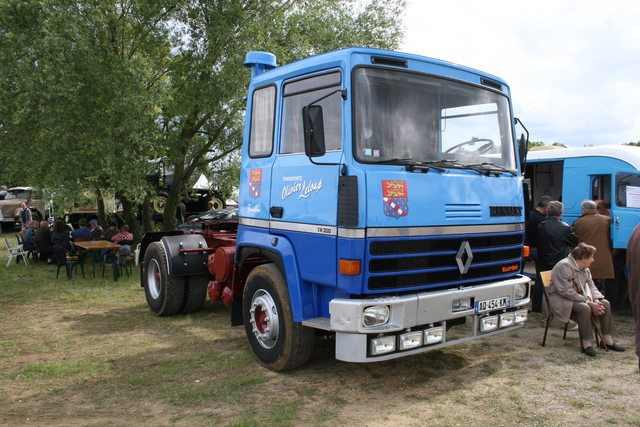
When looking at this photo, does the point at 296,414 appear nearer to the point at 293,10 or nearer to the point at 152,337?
the point at 152,337

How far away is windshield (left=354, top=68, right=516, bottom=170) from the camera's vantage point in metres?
4.37

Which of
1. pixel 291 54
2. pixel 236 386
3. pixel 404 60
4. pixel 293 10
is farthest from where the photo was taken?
pixel 293 10

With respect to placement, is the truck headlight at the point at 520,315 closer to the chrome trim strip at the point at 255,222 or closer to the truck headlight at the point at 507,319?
the truck headlight at the point at 507,319

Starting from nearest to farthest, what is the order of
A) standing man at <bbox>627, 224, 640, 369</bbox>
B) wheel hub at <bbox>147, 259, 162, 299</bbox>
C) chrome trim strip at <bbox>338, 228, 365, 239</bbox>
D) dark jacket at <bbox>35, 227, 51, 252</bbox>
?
standing man at <bbox>627, 224, 640, 369</bbox> < chrome trim strip at <bbox>338, 228, 365, 239</bbox> < wheel hub at <bbox>147, 259, 162, 299</bbox> < dark jacket at <bbox>35, 227, 51, 252</bbox>

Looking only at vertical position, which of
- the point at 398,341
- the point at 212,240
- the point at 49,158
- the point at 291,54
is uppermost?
the point at 291,54

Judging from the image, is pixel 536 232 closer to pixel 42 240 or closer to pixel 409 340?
pixel 409 340

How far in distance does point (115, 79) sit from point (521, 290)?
1006cm

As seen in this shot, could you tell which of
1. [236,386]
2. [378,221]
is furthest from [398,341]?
[236,386]

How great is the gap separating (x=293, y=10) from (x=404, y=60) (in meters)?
11.7

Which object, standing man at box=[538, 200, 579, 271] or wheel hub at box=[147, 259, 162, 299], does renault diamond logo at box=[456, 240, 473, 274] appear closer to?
standing man at box=[538, 200, 579, 271]

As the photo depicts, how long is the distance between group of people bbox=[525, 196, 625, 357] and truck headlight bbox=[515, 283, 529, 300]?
928mm

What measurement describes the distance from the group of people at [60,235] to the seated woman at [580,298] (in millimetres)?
9136

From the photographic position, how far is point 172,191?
51.5 ft

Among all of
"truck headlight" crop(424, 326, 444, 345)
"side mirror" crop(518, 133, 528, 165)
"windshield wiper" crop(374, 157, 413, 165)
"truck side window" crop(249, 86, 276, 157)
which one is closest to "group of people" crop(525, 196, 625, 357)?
"side mirror" crop(518, 133, 528, 165)
